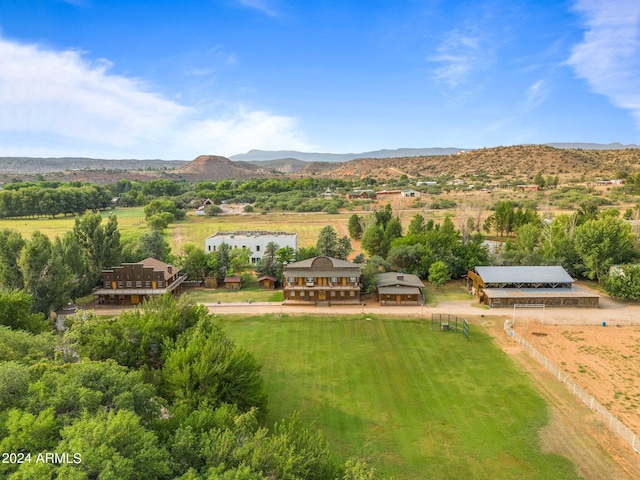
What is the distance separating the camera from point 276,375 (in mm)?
30703

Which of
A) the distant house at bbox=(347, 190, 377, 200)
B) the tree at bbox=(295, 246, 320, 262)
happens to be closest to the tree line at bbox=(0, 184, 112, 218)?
the distant house at bbox=(347, 190, 377, 200)

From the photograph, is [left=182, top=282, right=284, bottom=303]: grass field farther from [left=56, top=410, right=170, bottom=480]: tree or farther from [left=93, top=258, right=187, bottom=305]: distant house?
[left=56, top=410, right=170, bottom=480]: tree

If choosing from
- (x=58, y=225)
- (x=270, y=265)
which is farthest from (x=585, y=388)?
(x=58, y=225)

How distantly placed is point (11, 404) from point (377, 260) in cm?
4469

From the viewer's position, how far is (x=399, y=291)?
47.3 m

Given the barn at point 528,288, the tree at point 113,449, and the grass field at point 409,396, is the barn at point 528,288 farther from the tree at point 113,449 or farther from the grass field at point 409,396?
the tree at point 113,449

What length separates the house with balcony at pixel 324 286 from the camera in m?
47.9

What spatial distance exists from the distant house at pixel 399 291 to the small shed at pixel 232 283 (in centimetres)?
1809

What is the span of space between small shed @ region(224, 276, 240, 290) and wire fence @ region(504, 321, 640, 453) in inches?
1280

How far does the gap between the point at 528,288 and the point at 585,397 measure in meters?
22.6

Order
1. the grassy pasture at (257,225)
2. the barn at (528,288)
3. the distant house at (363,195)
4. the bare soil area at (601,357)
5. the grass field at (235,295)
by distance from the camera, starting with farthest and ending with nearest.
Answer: the distant house at (363,195) < the grassy pasture at (257,225) < the grass field at (235,295) < the barn at (528,288) < the bare soil area at (601,357)

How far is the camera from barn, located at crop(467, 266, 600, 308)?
46.4 m

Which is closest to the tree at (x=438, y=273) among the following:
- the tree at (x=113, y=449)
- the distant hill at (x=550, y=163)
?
the tree at (x=113, y=449)

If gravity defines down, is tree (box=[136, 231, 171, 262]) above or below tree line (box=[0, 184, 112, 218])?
below
